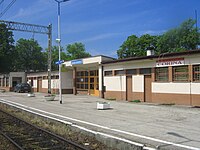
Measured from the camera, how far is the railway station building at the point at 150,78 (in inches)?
712

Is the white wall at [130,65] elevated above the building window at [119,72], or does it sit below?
above

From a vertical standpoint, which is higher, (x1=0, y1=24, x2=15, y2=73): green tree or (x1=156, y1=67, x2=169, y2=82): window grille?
(x1=0, y1=24, x2=15, y2=73): green tree

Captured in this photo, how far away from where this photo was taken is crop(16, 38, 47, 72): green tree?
82.1 m

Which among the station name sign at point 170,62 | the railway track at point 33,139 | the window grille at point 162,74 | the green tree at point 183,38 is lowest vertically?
the railway track at point 33,139

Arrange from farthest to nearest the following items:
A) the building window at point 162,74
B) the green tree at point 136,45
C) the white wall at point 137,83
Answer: the green tree at point 136,45 → the white wall at point 137,83 → the building window at point 162,74

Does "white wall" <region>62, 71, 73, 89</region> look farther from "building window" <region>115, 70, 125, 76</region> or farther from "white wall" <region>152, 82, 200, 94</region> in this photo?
"white wall" <region>152, 82, 200, 94</region>

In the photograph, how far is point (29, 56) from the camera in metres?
84.1

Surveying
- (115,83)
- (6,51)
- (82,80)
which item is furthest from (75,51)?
(115,83)

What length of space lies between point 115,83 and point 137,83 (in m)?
3.22

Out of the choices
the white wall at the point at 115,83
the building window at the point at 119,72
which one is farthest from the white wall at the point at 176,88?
the building window at the point at 119,72

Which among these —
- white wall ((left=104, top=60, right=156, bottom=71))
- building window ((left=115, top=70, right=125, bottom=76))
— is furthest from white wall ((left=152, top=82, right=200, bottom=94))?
building window ((left=115, top=70, right=125, bottom=76))

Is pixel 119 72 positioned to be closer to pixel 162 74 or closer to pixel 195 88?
pixel 162 74

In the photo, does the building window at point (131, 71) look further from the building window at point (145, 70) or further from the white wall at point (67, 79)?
the white wall at point (67, 79)

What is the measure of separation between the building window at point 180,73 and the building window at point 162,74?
0.75 m
